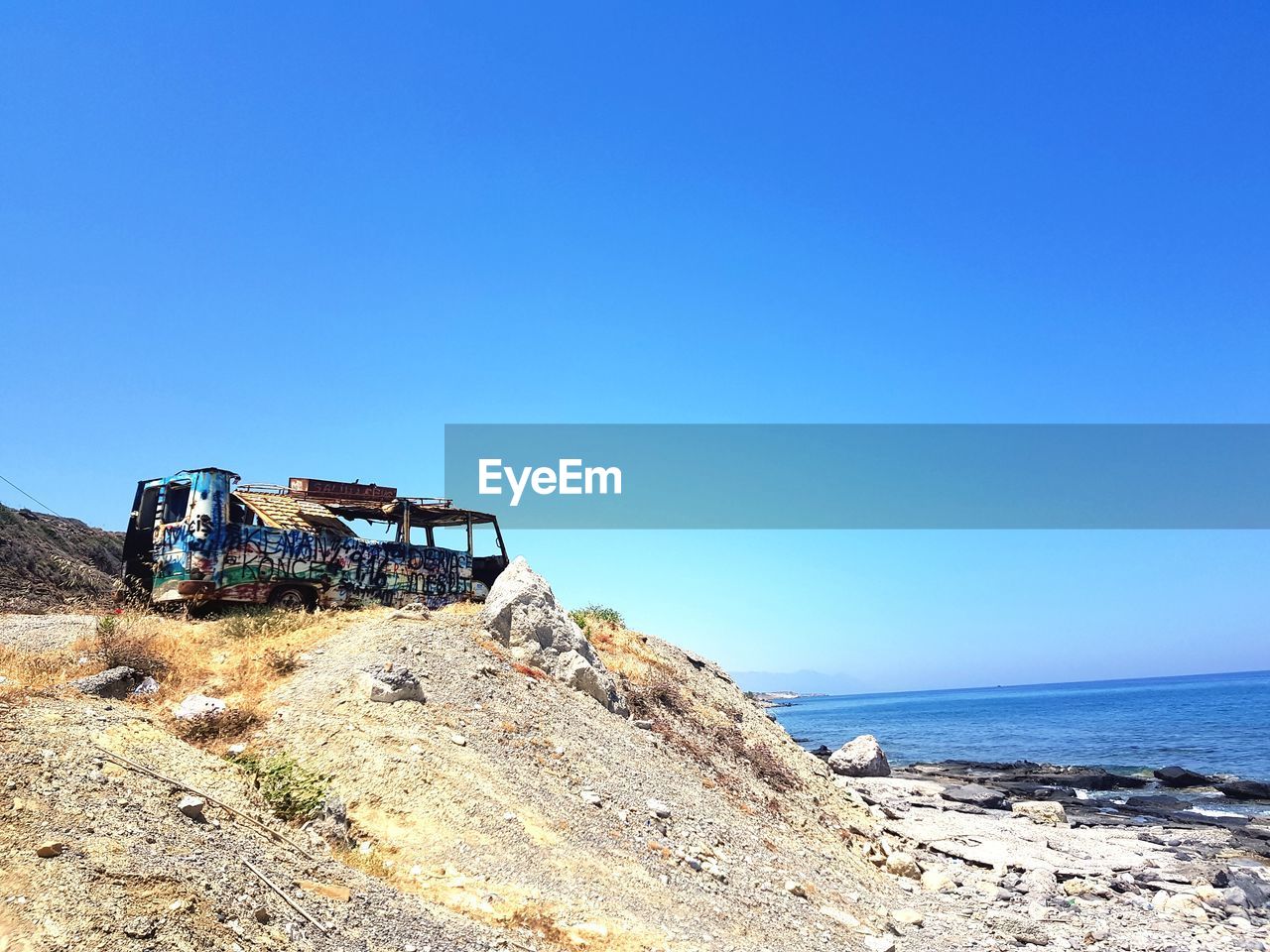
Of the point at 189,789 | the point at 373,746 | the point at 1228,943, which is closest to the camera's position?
the point at 189,789

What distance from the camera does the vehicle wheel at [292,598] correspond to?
17344 mm

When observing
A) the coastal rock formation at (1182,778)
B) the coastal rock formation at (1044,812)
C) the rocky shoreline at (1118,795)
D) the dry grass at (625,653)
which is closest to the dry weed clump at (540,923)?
the dry grass at (625,653)

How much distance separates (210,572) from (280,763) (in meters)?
8.77

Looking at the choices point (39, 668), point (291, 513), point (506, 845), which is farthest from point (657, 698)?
point (39, 668)

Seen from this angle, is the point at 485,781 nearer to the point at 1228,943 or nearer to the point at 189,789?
the point at 189,789

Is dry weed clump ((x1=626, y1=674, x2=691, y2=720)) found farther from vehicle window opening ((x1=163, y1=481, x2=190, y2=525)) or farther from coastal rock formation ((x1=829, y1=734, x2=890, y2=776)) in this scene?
coastal rock formation ((x1=829, y1=734, x2=890, y2=776))

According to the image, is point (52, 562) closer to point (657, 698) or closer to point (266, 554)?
point (266, 554)

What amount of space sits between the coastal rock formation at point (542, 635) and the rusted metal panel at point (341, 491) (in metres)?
7.97

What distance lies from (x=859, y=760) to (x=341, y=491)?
86.3 ft

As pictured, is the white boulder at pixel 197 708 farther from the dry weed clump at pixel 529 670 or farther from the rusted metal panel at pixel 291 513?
the rusted metal panel at pixel 291 513

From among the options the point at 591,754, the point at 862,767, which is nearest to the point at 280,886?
the point at 591,754

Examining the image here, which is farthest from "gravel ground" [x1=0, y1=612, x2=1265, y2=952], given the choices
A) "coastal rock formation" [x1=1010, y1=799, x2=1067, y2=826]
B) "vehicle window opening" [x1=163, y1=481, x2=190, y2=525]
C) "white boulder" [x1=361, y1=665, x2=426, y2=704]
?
"coastal rock formation" [x1=1010, y1=799, x2=1067, y2=826]

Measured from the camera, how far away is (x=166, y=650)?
13172 mm

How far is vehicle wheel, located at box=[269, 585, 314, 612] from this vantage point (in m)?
17.3
